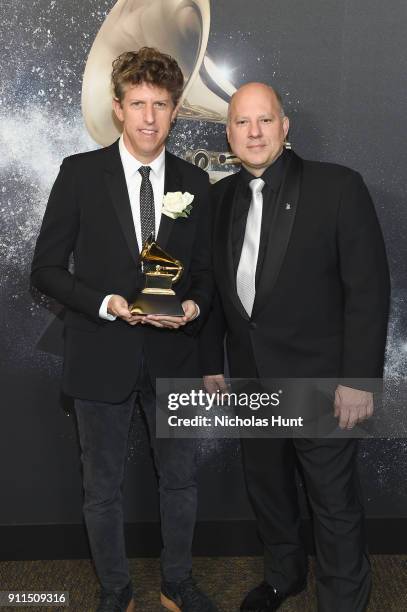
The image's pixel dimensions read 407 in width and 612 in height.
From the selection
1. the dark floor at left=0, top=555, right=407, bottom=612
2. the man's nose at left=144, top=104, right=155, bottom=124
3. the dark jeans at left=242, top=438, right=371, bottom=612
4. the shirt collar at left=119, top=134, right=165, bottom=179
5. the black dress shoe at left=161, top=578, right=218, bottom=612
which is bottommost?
the dark floor at left=0, top=555, right=407, bottom=612

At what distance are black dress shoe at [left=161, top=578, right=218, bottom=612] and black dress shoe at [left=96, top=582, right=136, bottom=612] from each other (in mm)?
143

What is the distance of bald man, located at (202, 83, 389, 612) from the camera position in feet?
8.59

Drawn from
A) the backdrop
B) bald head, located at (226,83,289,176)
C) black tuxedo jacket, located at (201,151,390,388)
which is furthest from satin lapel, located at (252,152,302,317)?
the backdrop

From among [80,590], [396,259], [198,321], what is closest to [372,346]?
[198,321]

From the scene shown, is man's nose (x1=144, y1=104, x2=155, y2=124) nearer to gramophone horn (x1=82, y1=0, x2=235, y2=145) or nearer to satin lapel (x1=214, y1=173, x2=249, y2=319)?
satin lapel (x1=214, y1=173, x2=249, y2=319)

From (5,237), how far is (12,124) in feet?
1.48

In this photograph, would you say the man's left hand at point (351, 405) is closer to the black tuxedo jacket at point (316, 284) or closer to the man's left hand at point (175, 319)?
the black tuxedo jacket at point (316, 284)

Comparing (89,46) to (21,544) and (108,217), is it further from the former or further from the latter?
(21,544)

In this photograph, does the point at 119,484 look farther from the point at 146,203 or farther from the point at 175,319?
the point at 146,203

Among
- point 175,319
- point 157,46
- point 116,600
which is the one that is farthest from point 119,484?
point 157,46

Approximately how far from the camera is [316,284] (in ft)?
8.76

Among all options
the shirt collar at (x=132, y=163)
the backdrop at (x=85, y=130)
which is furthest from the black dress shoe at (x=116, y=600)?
the shirt collar at (x=132, y=163)

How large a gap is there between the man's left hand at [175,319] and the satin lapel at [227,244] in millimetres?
148

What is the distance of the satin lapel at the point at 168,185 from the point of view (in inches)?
105
